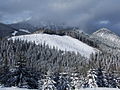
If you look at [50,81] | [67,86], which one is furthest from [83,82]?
[50,81]

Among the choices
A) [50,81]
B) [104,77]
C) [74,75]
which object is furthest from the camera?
[104,77]

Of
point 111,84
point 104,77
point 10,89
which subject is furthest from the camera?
point 111,84

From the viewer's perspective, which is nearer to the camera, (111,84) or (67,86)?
(67,86)

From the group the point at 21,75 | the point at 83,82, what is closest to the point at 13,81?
the point at 21,75

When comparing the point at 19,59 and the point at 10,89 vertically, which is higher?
the point at 19,59

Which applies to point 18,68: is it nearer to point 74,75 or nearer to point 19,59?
point 19,59

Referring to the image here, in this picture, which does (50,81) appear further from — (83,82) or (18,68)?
(83,82)

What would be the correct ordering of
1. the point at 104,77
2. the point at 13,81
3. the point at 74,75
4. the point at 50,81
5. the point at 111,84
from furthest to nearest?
1. the point at 111,84
2. the point at 104,77
3. the point at 74,75
4. the point at 50,81
5. the point at 13,81

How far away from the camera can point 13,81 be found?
34969mm

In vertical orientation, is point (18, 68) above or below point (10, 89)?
above

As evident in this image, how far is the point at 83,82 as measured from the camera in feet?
248

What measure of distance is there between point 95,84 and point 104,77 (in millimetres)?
3456

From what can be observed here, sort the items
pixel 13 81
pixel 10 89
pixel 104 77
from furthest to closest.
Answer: pixel 104 77, pixel 13 81, pixel 10 89

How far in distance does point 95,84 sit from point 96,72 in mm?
2809
